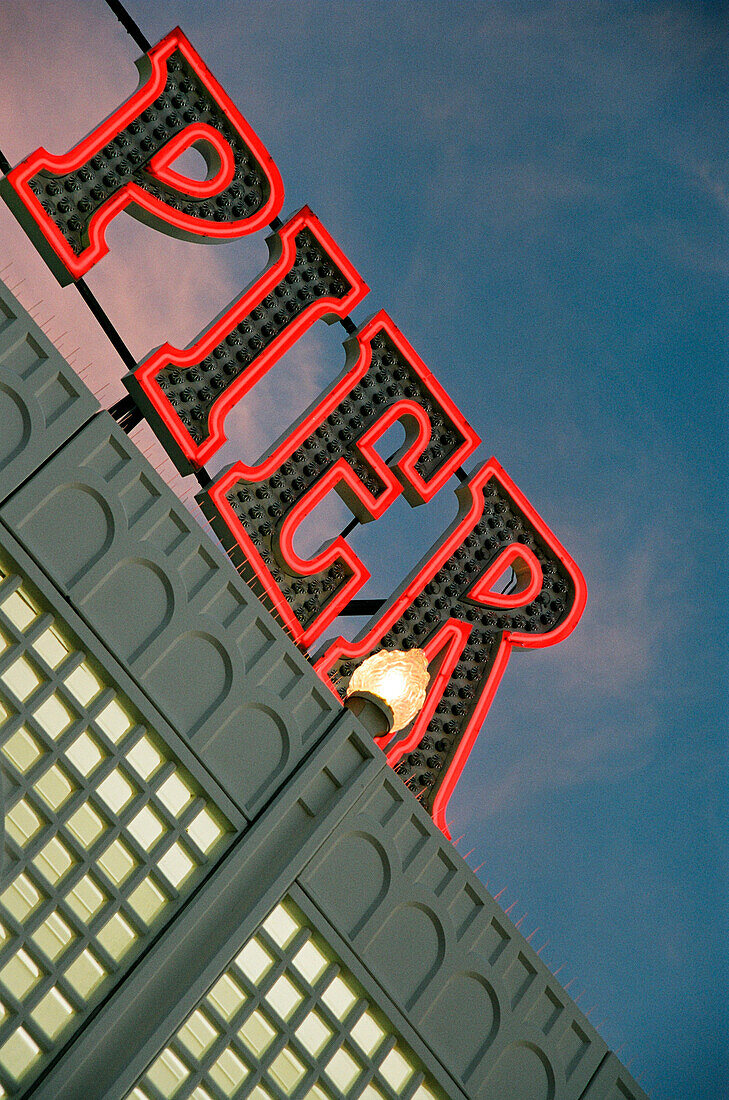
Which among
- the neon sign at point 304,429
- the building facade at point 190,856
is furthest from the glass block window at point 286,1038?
the neon sign at point 304,429

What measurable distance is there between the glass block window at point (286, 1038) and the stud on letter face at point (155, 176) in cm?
651

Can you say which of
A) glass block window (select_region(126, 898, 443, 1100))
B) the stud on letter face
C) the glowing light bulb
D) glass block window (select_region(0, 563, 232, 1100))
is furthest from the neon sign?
glass block window (select_region(0, 563, 232, 1100))

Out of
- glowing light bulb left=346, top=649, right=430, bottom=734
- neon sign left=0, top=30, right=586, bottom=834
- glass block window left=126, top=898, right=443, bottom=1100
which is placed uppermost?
neon sign left=0, top=30, right=586, bottom=834

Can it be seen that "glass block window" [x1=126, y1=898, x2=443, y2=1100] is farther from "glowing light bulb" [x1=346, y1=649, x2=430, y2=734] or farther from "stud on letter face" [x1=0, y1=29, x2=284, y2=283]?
"stud on letter face" [x1=0, y1=29, x2=284, y2=283]

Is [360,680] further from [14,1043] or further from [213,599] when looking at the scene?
[14,1043]

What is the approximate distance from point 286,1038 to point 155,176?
7949 mm

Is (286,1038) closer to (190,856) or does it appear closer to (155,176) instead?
(190,856)

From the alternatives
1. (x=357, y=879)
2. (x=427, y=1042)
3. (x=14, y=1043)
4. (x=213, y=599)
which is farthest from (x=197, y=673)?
(x=427, y=1042)

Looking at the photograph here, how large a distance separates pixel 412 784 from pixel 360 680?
289 centimetres

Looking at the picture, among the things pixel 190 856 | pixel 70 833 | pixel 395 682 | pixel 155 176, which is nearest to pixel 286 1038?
pixel 190 856

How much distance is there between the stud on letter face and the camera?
32.5 ft

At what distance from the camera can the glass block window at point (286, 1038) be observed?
671 centimetres

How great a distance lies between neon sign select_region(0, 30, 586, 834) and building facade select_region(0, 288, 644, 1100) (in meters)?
2.48

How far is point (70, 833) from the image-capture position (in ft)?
22.1
